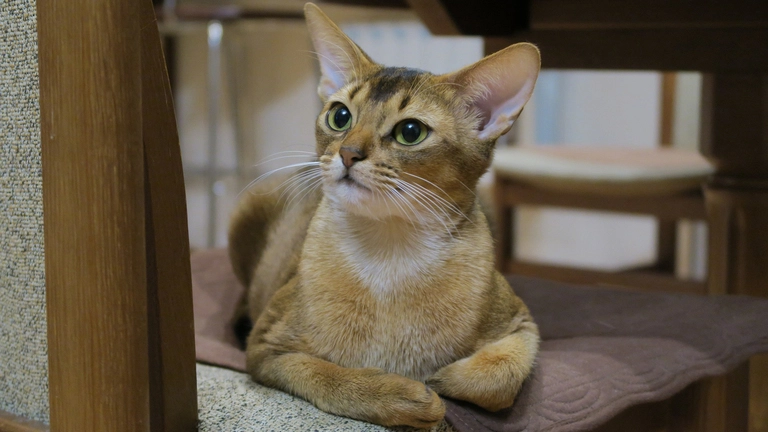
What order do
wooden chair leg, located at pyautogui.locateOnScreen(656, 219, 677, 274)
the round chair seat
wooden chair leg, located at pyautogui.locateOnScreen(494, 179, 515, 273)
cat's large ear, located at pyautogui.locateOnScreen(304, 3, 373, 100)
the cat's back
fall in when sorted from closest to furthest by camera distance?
cat's large ear, located at pyautogui.locateOnScreen(304, 3, 373, 100) → the cat's back → the round chair seat → wooden chair leg, located at pyautogui.locateOnScreen(494, 179, 515, 273) → wooden chair leg, located at pyautogui.locateOnScreen(656, 219, 677, 274)

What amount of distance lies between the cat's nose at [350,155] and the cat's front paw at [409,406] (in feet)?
0.90

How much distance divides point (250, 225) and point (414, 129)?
2.20 feet

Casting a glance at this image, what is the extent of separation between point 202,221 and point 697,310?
325 cm

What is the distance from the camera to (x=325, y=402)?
3.14 feet

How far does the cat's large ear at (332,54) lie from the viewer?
1.12 m

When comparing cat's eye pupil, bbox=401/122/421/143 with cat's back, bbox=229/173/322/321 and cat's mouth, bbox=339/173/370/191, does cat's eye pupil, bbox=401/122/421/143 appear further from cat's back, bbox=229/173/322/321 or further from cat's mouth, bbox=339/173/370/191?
cat's back, bbox=229/173/322/321

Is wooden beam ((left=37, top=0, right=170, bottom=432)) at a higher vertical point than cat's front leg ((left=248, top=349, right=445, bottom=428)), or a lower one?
higher

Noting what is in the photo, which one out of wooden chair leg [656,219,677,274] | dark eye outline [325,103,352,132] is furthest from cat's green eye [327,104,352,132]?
wooden chair leg [656,219,677,274]

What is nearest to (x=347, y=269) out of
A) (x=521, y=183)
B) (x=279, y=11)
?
(x=521, y=183)

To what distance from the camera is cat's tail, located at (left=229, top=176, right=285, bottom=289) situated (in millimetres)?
1547

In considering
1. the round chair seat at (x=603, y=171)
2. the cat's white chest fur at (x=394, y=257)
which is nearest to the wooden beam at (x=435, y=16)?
the cat's white chest fur at (x=394, y=257)

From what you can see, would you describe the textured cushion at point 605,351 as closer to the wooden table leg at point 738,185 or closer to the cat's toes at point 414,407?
the cat's toes at point 414,407

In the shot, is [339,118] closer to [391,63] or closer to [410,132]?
[410,132]

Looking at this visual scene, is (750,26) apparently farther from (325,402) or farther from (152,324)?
(152,324)
